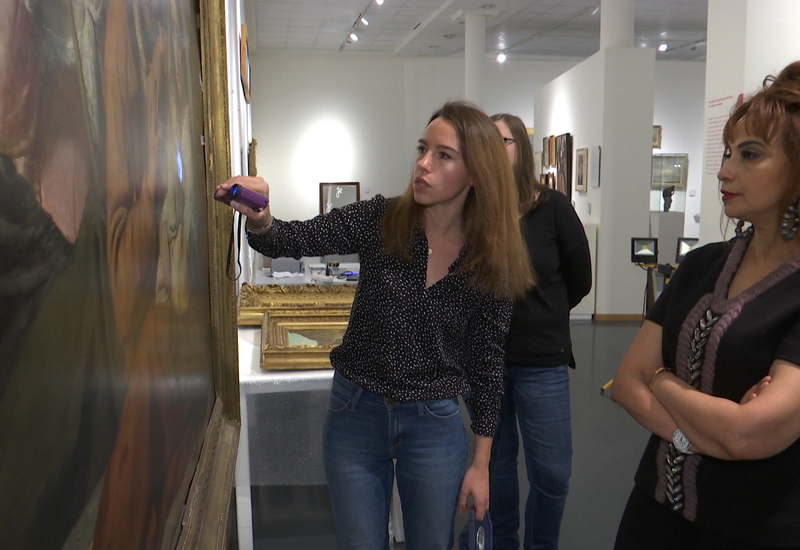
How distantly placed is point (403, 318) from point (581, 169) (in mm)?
9624

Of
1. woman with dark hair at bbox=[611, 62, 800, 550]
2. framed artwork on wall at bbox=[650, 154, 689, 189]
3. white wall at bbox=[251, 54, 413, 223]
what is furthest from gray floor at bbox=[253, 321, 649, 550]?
framed artwork on wall at bbox=[650, 154, 689, 189]

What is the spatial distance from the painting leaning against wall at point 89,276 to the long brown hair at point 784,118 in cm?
145

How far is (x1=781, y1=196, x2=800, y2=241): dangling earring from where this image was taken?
6.28 ft

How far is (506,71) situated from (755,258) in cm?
1602

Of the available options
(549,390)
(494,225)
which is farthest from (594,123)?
(494,225)

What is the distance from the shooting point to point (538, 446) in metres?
3.25

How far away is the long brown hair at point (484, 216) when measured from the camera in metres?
2.24

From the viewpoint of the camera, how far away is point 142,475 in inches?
41.4

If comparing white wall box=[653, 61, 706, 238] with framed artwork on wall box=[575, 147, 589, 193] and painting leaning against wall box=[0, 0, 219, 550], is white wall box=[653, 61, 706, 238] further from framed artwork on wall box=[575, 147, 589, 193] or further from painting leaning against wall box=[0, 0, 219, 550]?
painting leaning against wall box=[0, 0, 219, 550]

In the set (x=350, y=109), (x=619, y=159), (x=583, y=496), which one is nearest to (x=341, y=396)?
(x=583, y=496)

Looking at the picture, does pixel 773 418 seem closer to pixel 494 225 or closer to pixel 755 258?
pixel 755 258

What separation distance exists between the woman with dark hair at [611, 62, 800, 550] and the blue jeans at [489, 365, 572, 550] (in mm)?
1080

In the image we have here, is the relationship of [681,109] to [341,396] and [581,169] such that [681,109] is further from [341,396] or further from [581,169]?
[341,396]

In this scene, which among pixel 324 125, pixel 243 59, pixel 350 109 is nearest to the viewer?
pixel 243 59
